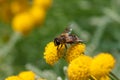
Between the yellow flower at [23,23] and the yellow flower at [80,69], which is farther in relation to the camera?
the yellow flower at [23,23]

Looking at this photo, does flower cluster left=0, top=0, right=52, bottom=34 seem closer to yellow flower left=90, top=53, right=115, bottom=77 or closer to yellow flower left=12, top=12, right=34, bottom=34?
yellow flower left=12, top=12, right=34, bottom=34

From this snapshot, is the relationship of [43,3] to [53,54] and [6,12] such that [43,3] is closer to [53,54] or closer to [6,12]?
[6,12]

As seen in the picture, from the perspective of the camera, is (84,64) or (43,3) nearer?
(84,64)

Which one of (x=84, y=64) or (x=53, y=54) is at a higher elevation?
(x=53, y=54)

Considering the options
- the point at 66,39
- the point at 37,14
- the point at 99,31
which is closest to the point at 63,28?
the point at 37,14

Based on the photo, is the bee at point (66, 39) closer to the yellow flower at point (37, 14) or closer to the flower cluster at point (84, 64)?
the flower cluster at point (84, 64)

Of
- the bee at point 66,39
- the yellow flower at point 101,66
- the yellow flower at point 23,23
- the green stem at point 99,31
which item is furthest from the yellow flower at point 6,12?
the yellow flower at point 101,66

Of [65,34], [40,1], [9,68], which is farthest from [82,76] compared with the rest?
[40,1]

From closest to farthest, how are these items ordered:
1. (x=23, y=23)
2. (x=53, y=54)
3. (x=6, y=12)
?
(x=53, y=54)
(x=23, y=23)
(x=6, y=12)

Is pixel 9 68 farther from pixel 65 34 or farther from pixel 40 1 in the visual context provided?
pixel 65 34
